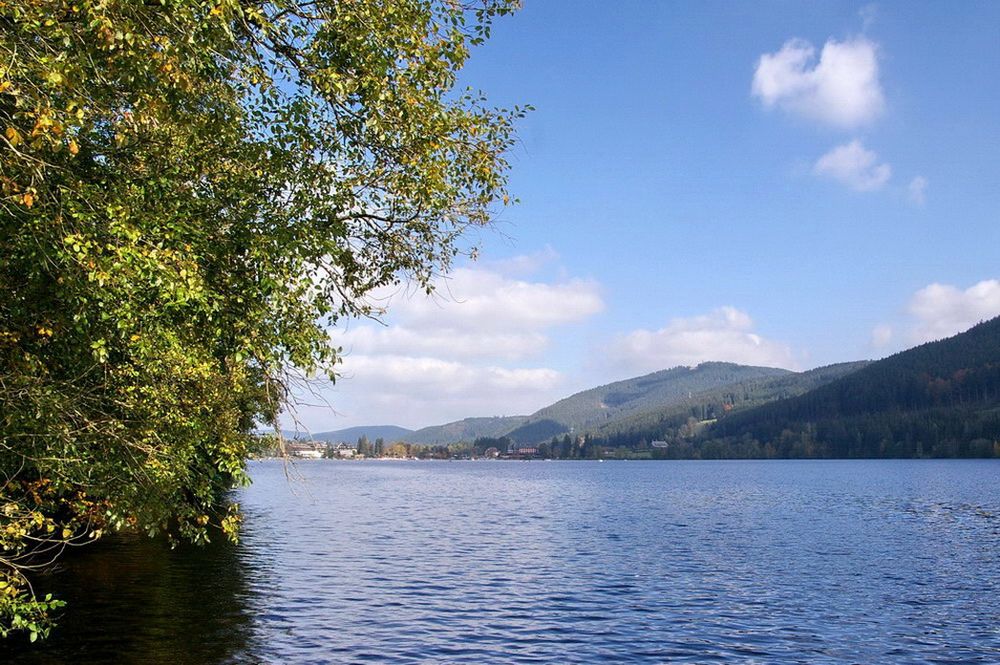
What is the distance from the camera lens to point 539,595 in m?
36.7

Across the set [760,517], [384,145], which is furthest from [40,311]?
[760,517]

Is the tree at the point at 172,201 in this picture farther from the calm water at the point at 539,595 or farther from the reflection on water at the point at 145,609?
the reflection on water at the point at 145,609

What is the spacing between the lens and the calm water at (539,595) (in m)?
26.3

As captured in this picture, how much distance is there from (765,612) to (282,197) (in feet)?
94.4

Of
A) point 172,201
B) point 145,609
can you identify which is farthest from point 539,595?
point 172,201

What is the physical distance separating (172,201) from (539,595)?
29020 millimetres

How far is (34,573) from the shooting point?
3441cm

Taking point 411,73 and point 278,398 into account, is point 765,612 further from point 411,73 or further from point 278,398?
point 411,73

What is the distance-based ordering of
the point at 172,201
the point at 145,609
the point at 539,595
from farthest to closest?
1. the point at 539,595
2. the point at 145,609
3. the point at 172,201

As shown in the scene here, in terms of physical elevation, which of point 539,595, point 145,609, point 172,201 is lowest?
point 539,595

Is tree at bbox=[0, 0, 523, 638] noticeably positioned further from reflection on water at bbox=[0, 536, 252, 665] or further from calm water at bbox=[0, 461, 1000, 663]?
reflection on water at bbox=[0, 536, 252, 665]

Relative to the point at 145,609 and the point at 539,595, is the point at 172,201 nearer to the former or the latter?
the point at 145,609

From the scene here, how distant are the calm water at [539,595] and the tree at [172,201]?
417cm

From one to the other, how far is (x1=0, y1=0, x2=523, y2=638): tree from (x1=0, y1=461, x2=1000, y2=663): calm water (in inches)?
164
